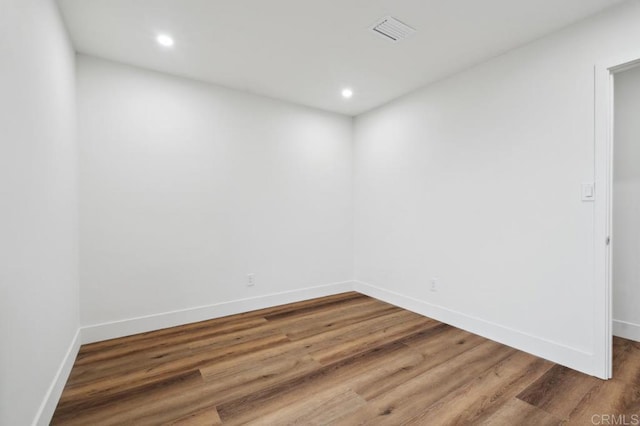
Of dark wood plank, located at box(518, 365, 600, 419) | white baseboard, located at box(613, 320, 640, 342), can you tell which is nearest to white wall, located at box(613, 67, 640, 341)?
white baseboard, located at box(613, 320, 640, 342)

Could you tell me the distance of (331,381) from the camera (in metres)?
2.01

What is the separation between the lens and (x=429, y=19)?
7.03 ft

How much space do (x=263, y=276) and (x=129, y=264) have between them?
1386 mm

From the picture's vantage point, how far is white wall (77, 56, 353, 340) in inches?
104

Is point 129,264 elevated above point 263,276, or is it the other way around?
point 129,264

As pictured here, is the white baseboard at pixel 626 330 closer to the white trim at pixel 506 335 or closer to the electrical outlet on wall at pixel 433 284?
the white trim at pixel 506 335

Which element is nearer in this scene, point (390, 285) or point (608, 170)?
point (608, 170)

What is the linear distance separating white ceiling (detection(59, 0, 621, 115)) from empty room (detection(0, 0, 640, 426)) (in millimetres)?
22

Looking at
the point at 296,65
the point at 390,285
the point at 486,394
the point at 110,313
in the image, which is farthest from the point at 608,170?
the point at 110,313

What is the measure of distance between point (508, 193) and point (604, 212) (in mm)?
648

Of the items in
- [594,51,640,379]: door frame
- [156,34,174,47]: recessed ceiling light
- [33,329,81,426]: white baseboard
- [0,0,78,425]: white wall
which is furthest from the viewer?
[156,34,174,47]: recessed ceiling light

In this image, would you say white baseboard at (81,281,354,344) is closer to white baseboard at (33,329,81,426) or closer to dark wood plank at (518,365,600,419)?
white baseboard at (33,329,81,426)

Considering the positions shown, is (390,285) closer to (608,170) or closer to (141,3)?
(608,170)

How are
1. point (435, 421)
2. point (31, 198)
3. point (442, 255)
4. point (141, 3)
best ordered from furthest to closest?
point (442, 255) → point (141, 3) → point (435, 421) → point (31, 198)
